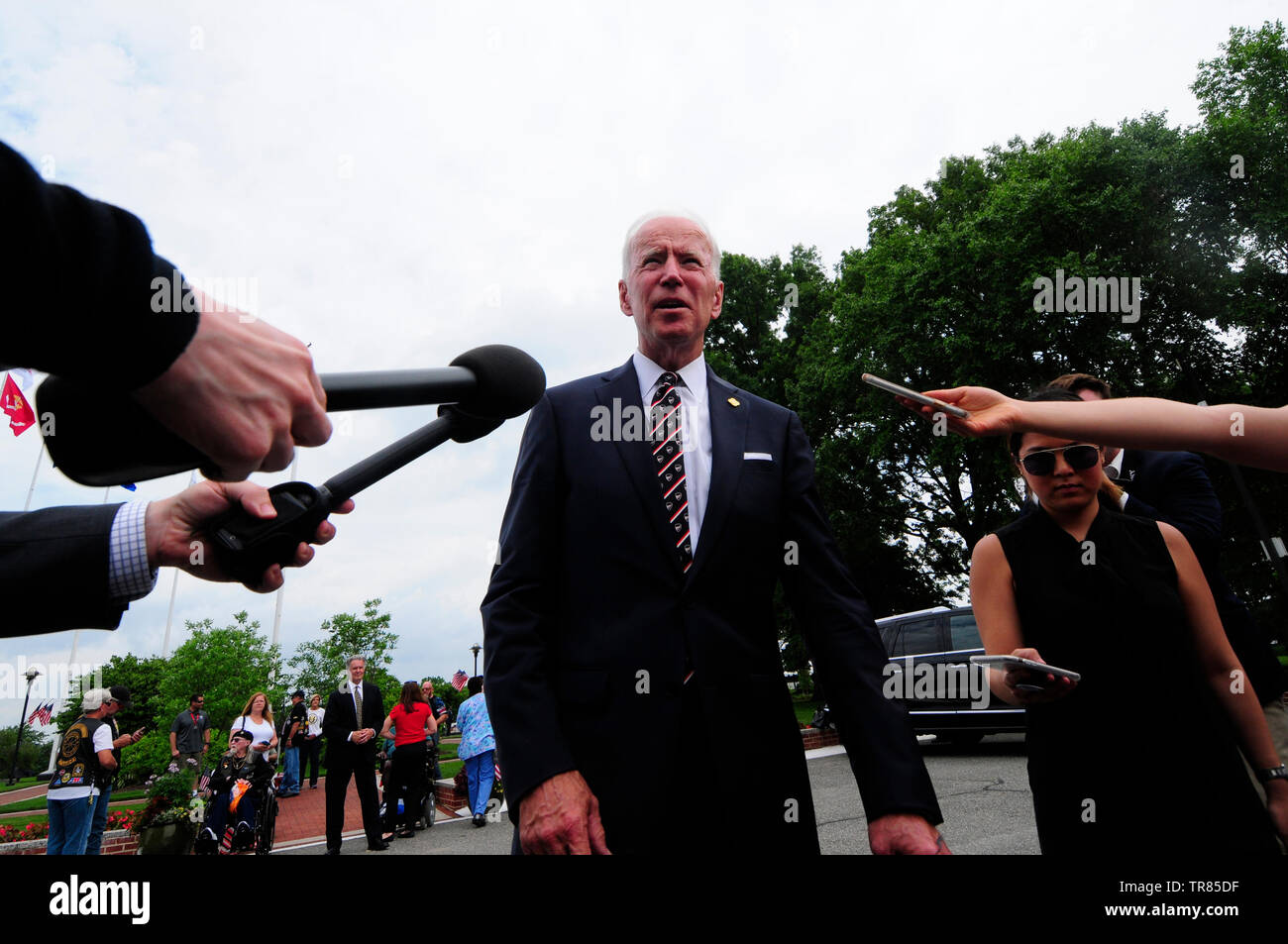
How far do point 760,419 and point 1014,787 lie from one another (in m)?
8.19

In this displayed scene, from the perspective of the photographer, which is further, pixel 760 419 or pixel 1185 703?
pixel 760 419

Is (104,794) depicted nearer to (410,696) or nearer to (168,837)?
(168,837)

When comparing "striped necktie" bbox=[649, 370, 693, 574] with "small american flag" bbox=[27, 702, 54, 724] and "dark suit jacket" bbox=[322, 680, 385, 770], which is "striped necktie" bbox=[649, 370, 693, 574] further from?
"small american flag" bbox=[27, 702, 54, 724]

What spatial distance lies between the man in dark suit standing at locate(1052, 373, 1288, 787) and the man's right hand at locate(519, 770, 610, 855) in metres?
2.43

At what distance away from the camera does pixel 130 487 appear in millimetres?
1002

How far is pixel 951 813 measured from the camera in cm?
741

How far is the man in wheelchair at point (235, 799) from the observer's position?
8.71 metres

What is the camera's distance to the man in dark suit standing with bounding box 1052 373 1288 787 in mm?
2848

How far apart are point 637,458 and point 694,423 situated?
27 centimetres

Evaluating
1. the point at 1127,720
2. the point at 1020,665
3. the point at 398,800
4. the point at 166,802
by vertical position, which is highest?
the point at 1020,665

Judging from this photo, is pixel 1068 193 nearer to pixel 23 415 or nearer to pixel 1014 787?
pixel 1014 787

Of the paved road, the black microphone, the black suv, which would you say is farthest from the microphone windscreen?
the black suv

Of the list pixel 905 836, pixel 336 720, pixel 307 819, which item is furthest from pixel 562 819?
pixel 307 819
